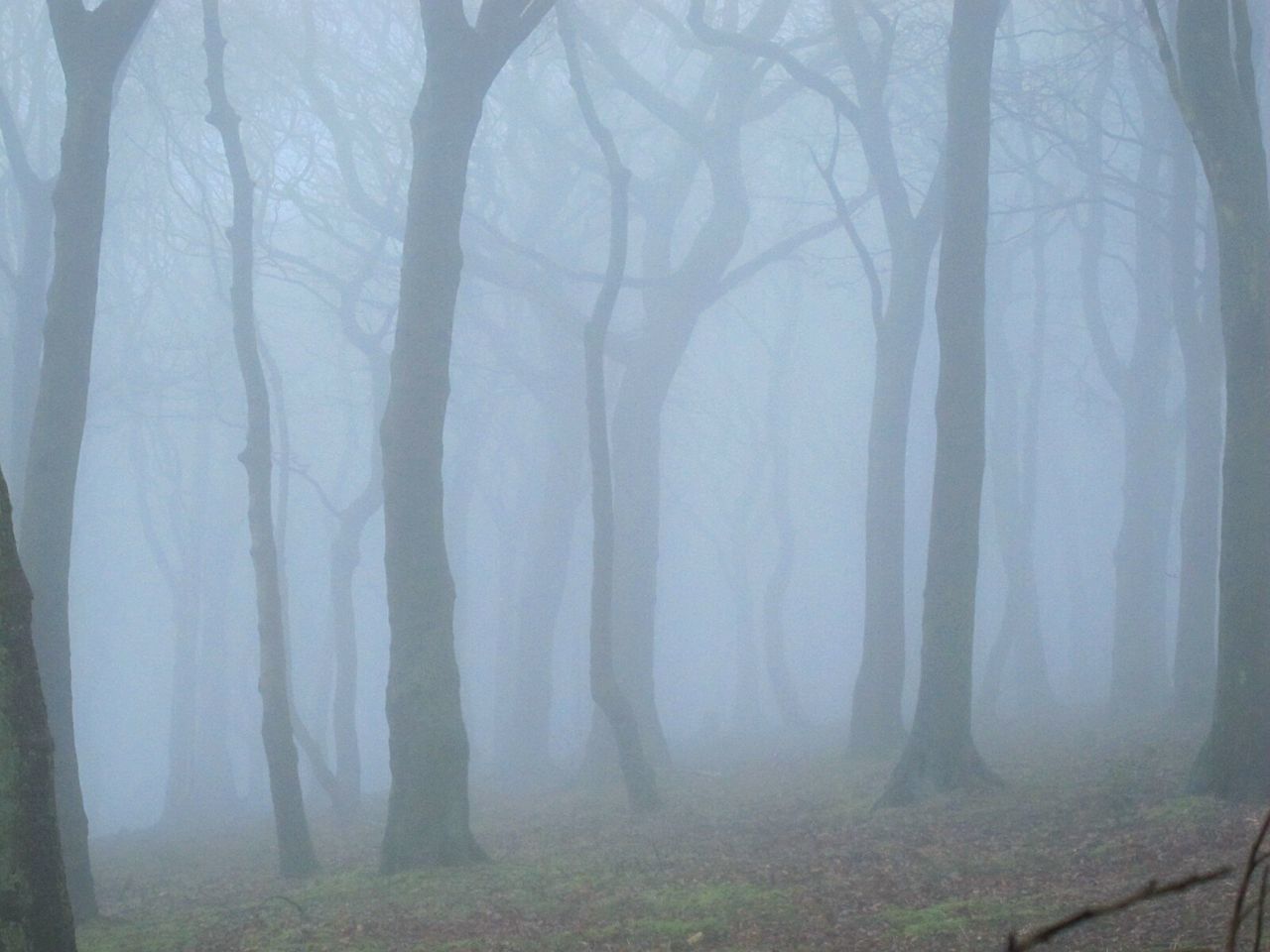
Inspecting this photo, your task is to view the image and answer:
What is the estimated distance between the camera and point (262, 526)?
45.1 ft

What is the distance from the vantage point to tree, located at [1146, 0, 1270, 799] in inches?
396

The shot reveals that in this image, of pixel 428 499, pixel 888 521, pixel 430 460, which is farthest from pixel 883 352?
pixel 428 499

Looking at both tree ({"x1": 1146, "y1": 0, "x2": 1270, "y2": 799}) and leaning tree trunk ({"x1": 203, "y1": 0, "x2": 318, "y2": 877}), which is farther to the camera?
leaning tree trunk ({"x1": 203, "y1": 0, "x2": 318, "y2": 877})

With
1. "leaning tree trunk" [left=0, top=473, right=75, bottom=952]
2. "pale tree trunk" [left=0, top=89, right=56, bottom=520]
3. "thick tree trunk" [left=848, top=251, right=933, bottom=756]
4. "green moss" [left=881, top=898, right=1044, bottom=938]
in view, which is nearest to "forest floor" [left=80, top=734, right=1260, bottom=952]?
"green moss" [left=881, top=898, right=1044, bottom=938]

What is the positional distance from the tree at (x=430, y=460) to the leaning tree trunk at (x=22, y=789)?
5.46 m

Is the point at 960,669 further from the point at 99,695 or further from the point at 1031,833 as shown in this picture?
the point at 99,695

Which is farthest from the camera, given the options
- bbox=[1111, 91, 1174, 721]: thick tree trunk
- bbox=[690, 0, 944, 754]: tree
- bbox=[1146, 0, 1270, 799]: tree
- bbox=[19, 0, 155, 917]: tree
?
bbox=[1111, 91, 1174, 721]: thick tree trunk

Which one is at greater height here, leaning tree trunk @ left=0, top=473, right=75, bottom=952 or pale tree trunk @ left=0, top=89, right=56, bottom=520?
pale tree trunk @ left=0, top=89, right=56, bottom=520

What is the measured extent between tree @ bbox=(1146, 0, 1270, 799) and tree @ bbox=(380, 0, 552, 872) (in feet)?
19.8

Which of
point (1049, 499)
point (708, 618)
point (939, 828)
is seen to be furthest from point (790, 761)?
point (708, 618)

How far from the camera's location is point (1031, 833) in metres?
10.0

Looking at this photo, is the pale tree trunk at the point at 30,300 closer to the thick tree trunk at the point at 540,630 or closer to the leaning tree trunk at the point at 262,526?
the leaning tree trunk at the point at 262,526

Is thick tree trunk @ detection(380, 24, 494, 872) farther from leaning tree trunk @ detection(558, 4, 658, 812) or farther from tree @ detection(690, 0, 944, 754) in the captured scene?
tree @ detection(690, 0, 944, 754)

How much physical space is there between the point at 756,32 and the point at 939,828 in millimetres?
15545
